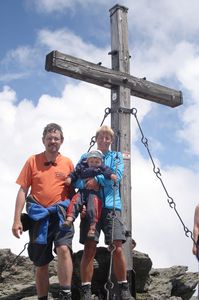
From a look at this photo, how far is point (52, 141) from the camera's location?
20.0 feet

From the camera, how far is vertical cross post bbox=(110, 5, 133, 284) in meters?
7.74

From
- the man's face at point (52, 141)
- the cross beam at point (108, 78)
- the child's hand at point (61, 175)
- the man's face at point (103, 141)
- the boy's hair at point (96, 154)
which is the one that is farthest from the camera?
the cross beam at point (108, 78)

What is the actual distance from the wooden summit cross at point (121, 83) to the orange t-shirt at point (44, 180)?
1.98m

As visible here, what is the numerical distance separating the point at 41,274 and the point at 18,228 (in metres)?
0.71

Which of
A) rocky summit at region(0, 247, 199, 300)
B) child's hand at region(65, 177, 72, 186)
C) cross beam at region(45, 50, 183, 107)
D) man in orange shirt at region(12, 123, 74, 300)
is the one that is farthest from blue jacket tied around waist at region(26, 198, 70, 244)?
cross beam at region(45, 50, 183, 107)

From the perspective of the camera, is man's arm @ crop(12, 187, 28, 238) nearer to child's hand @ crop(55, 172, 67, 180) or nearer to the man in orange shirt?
the man in orange shirt

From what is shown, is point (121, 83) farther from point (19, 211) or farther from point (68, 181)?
point (19, 211)

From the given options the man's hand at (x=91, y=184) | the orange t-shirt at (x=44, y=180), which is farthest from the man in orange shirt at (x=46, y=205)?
the man's hand at (x=91, y=184)

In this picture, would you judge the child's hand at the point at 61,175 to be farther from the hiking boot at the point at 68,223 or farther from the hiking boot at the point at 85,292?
the hiking boot at the point at 85,292

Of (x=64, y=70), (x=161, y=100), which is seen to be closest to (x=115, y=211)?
(x=64, y=70)

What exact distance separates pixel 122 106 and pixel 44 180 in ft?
9.59

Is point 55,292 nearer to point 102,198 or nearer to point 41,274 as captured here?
point 41,274

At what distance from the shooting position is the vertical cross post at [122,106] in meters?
7.74

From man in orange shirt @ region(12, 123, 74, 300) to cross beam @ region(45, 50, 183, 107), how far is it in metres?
1.74
